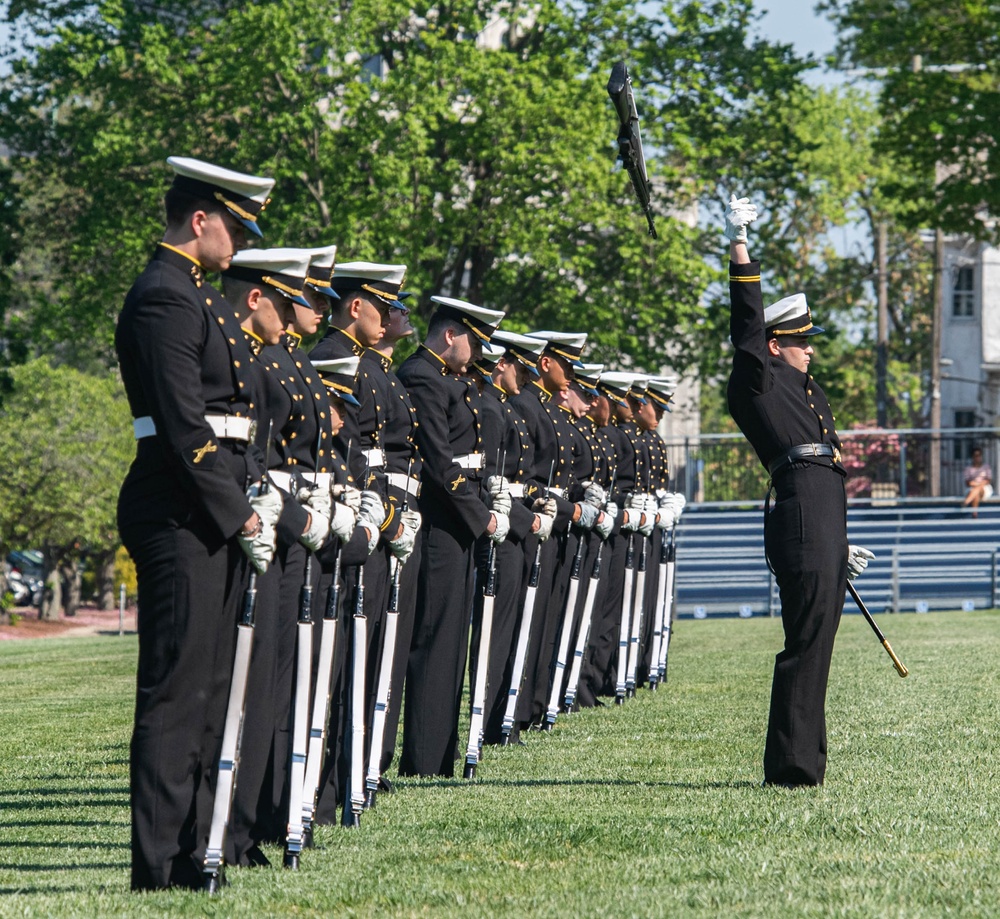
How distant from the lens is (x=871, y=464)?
3334cm

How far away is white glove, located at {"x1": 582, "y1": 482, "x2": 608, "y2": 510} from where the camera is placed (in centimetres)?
1332

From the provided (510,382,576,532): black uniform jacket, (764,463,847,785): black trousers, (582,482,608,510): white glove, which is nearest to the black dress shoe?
(764,463,847,785): black trousers

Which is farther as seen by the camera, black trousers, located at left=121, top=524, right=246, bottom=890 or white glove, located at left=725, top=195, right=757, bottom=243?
white glove, located at left=725, top=195, right=757, bottom=243

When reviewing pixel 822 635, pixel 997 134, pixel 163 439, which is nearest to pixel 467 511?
pixel 822 635

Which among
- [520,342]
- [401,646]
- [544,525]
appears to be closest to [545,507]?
[544,525]

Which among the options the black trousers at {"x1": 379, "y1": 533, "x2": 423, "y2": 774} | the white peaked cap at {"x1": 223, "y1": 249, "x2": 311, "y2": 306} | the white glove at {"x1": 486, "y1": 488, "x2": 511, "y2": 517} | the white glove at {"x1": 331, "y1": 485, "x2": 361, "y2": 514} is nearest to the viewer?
the white peaked cap at {"x1": 223, "y1": 249, "x2": 311, "y2": 306}

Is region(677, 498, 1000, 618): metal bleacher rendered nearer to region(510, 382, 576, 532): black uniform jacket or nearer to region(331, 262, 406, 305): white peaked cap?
region(510, 382, 576, 532): black uniform jacket

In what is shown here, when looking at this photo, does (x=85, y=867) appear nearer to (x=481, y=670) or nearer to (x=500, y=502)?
(x=481, y=670)

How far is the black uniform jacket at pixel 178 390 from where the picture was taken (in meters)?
6.22

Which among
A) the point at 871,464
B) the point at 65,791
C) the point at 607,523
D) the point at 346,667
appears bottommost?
the point at 65,791

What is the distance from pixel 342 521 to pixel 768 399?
2462mm

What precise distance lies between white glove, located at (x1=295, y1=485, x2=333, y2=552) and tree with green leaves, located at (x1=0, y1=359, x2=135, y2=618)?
33698 millimetres

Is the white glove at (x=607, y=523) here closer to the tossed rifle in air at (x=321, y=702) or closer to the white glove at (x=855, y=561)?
the white glove at (x=855, y=561)

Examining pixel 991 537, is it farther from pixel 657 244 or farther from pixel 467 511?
pixel 467 511
